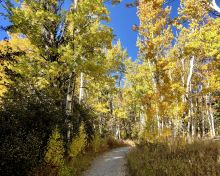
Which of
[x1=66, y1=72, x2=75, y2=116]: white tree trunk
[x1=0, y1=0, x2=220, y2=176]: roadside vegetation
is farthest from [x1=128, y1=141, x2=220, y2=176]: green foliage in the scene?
[x1=66, y1=72, x2=75, y2=116]: white tree trunk

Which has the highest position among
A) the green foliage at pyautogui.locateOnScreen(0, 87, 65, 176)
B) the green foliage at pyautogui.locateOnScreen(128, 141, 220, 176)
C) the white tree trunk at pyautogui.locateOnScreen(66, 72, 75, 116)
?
the white tree trunk at pyautogui.locateOnScreen(66, 72, 75, 116)

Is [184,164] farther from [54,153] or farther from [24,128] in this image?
[24,128]

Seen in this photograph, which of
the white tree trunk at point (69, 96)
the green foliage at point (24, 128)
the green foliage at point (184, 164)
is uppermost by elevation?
the white tree trunk at point (69, 96)

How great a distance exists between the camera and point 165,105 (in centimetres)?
1605

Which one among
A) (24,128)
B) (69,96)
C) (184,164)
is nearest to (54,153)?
(24,128)

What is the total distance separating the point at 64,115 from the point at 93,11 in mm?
4846

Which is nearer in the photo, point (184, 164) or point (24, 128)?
point (184, 164)

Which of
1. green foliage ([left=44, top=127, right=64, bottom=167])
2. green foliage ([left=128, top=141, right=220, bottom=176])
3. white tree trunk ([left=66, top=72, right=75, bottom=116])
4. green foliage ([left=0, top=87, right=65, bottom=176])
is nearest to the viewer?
green foliage ([left=128, top=141, right=220, bottom=176])

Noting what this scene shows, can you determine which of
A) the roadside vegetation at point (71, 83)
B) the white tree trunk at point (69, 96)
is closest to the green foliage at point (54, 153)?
the roadside vegetation at point (71, 83)

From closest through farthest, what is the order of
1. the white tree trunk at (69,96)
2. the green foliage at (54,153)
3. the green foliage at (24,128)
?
the green foliage at (24,128)
the green foliage at (54,153)
the white tree trunk at (69,96)

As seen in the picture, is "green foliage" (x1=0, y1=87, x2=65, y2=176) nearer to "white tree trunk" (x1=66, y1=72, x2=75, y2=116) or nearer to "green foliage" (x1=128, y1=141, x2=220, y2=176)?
"white tree trunk" (x1=66, y1=72, x2=75, y2=116)

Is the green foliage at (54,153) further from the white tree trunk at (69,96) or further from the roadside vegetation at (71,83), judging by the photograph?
the white tree trunk at (69,96)

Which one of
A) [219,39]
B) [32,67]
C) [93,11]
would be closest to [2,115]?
[32,67]

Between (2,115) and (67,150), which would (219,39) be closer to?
(67,150)
